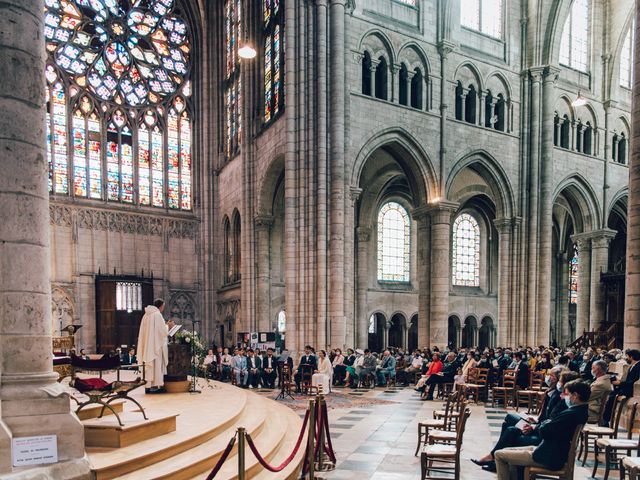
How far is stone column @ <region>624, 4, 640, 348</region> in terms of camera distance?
10.5m

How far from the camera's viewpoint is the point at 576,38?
28.7 metres

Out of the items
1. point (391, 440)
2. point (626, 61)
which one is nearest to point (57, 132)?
point (391, 440)

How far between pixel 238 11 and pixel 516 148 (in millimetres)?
15589

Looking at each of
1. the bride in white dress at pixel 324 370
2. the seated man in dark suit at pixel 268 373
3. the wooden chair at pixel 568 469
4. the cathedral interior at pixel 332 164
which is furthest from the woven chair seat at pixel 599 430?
the cathedral interior at pixel 332 164

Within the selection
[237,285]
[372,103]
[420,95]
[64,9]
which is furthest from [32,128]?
[64,9]

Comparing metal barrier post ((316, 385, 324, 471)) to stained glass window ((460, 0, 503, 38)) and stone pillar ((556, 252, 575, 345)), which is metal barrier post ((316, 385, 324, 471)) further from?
stone pillar ((556, 252, 575, 345))

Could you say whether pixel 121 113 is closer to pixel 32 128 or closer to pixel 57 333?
pixel 57 333

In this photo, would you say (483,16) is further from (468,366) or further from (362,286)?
(468,366)

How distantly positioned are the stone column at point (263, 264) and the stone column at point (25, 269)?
20.1m

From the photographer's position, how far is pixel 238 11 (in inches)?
1096

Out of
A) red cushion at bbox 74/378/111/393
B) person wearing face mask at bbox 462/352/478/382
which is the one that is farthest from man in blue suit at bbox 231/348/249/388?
red cushion at bbox 74/378/111/393

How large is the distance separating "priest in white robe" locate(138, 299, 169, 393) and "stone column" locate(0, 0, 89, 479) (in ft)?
15.0

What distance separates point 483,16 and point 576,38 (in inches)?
263

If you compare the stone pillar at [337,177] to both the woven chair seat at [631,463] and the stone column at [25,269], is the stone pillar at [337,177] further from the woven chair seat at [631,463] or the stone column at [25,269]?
the stone column at [25,269]
